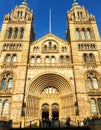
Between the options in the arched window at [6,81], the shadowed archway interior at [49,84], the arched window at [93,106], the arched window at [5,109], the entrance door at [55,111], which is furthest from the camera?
the entrance door at [55,111]

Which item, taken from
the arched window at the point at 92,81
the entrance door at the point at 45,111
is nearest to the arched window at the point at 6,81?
the entrance door at the point at 45,111

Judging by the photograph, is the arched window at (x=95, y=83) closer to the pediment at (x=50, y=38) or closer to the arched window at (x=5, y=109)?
the pediment at (x=50, y=38)

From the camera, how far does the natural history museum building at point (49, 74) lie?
69.4ft

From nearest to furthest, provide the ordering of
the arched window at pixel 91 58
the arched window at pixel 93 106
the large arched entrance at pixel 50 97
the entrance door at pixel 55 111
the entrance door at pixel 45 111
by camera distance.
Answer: the arched window at pixel 93 106 < the large arched entrance at pixel 50 97 < the entrance door at pixel 45 111 < the entrance door at pixel 55 111 < the arched window at pixel 91 58

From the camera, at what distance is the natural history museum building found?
21141 mm

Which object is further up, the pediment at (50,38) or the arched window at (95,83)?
the pediment at (50,38)

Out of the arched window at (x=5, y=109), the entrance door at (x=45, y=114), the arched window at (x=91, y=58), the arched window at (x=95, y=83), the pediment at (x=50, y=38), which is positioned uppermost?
the pediment at (x=50, y=38)

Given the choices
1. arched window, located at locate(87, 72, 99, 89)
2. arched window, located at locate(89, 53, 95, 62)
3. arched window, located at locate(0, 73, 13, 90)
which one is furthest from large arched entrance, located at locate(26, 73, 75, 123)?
arched window, located at locate(89, 53, 95, 62)

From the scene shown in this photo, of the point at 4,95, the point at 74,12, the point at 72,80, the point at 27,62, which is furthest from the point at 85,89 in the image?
the point at 74,12

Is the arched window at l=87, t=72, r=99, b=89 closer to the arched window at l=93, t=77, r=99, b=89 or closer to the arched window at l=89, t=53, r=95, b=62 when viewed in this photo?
the arched window at l=93, t=77, r=99, b=89

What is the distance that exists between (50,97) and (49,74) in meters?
3.93

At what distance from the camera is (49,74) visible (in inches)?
958

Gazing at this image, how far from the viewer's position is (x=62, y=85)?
24047 mm

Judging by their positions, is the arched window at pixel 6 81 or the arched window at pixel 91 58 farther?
the arched window at pixel 91 58
